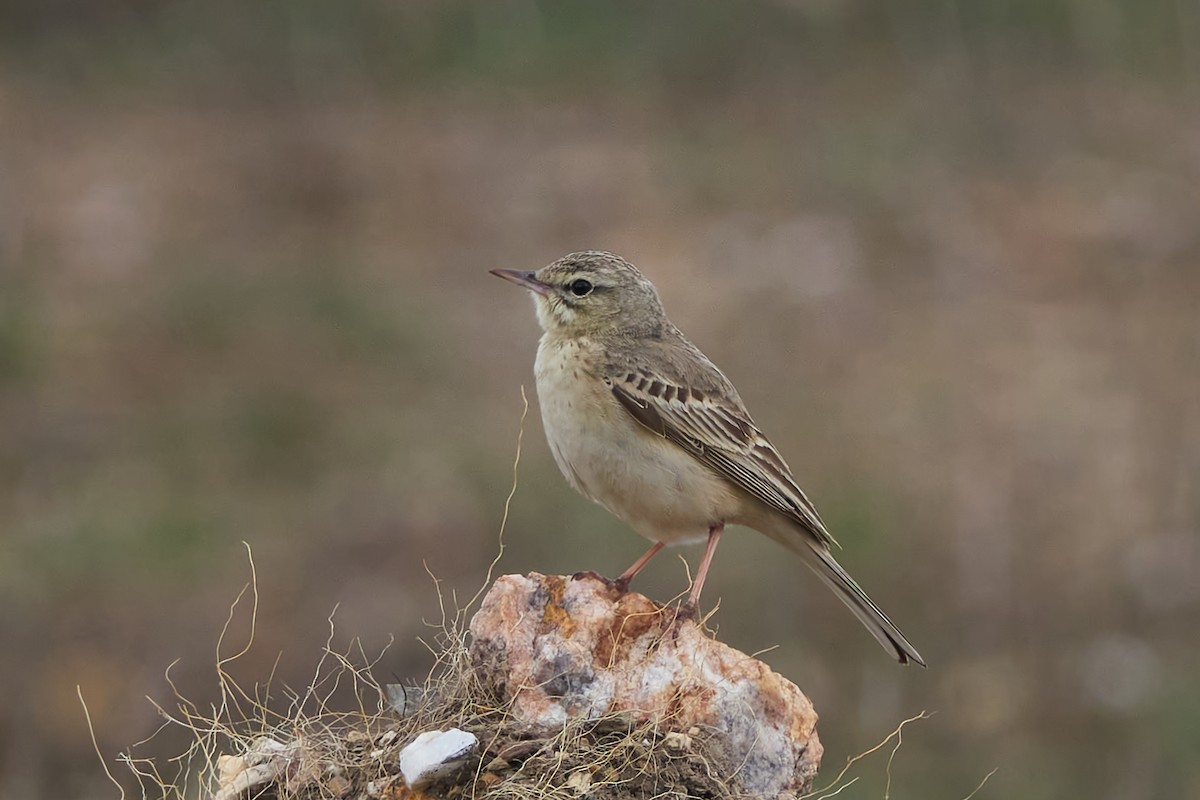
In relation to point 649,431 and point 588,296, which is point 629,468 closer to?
point 649,431

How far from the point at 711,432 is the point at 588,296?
0.86 meters

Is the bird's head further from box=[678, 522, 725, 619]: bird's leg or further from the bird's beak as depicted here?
box=[678, 522, 725, 619]: bird's leg

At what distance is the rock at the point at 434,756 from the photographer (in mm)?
4832

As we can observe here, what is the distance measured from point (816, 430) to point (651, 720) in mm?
10950

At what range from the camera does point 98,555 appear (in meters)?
13.9

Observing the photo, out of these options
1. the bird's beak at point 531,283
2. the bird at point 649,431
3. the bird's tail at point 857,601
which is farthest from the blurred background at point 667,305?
the bird's tail at point 857,601

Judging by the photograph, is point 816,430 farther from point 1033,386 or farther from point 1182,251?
point 1182,251

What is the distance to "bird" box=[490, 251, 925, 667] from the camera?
697cm

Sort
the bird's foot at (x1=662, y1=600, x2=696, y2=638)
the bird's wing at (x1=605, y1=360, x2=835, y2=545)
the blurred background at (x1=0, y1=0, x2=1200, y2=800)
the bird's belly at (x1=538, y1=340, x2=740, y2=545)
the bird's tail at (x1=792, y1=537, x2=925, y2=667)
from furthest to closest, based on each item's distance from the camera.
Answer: the blurred background at (x1=0, y1=0, x2=1200, y2=800)
the bird's wing at (x1=605, y1=360, x2=835, y2=545)
the bird's belly at (x1=538, y1=340, x2=740, y2=545)
the bird's tail at (x1=792, y1=537, x2=925, y2=667)
the bird's foot at (x1=662, y1=600, x2=696, y2=638)

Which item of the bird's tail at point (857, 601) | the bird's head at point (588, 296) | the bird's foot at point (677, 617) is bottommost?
the bird's tail at point (857, 601)

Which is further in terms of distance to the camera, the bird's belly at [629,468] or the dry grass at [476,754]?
the bird's belly at [629,468]

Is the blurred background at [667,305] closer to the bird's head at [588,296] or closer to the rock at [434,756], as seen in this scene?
the bird's head at [588,296]

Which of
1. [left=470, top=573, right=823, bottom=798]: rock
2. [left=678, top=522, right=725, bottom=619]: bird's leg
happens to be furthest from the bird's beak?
[left=470, top=573, right=823, bottom=798]: rock

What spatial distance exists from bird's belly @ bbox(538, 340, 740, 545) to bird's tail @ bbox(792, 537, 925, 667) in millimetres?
446
